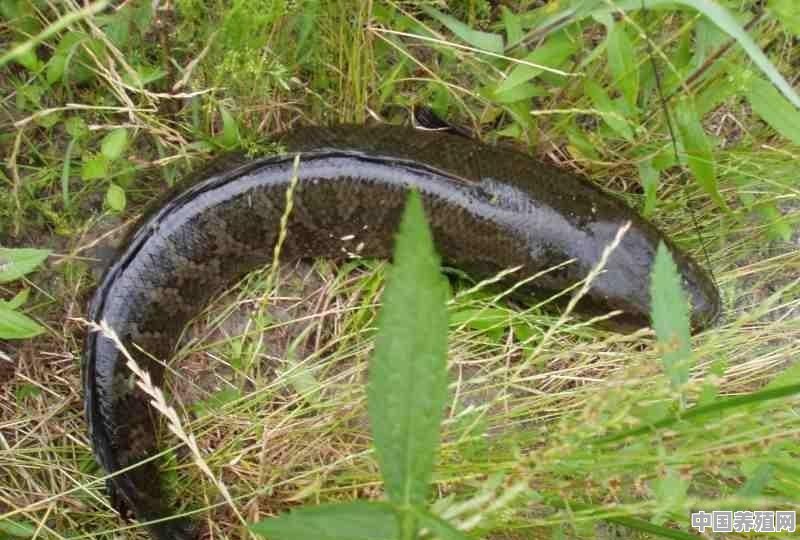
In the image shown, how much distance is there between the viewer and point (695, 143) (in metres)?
2.22

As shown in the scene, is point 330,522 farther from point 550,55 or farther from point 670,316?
point 550,55

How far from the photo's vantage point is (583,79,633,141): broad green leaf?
2.26 meters

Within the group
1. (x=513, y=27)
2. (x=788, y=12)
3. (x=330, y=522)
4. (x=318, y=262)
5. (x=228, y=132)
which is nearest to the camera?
(x=330, y=522)

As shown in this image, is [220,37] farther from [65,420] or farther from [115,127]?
[65,420]

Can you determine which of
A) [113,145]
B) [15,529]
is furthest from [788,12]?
[15,529]

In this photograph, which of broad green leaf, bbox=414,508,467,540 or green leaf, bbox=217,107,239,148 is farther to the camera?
green leaf, bbox=217,107,239,148

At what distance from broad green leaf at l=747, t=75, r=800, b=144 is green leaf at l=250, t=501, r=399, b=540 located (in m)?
1.51

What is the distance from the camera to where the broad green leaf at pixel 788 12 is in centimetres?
189

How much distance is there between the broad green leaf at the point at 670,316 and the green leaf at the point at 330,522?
638mm

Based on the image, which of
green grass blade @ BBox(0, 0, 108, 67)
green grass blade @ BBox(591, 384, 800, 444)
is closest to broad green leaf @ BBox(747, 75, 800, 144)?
green grass blade @ BBox(591, 384, 800, 444)

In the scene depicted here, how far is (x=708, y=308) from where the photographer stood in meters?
2.63

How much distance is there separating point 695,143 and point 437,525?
1.58m

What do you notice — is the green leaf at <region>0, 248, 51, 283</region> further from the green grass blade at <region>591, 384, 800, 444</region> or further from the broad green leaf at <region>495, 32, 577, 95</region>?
the green grass blade at <region>591, 384, 800, 444</region>

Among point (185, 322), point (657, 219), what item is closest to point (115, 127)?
point (185, 322)
